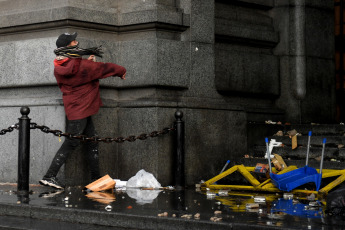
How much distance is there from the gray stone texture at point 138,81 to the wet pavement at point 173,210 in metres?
1.62

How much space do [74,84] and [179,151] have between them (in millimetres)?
1925

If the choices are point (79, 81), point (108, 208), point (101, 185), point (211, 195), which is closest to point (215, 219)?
point (108, 208)

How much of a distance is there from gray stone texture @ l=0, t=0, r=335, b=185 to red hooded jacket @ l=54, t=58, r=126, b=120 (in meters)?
0.58

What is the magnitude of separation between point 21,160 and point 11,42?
9.93 feet

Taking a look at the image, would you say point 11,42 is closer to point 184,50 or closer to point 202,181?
point 184,50

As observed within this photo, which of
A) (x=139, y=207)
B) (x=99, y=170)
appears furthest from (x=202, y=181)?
(x=139, y=207)

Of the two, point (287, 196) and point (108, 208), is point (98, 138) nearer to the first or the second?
point (108, 208)

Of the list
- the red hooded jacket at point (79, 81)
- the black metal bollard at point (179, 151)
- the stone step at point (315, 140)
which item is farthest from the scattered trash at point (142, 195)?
the stone step at point (315, 140)

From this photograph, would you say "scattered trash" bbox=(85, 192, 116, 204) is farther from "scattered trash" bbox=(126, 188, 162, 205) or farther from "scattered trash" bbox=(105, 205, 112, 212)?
"scattered trash" bbox=(105, 205, 112, 212)

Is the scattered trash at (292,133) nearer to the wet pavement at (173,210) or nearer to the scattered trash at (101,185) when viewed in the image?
the wet pavement at (173,210)

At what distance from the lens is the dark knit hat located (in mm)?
10469

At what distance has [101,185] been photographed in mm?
10352

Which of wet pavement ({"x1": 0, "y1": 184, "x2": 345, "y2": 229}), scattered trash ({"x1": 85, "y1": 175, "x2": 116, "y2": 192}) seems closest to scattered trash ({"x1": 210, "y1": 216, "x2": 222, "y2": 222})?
wet pavement ({"x1": 0, "y1": 184, "x2": 345, "y2": 229})

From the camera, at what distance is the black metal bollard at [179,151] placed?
10.9 m
